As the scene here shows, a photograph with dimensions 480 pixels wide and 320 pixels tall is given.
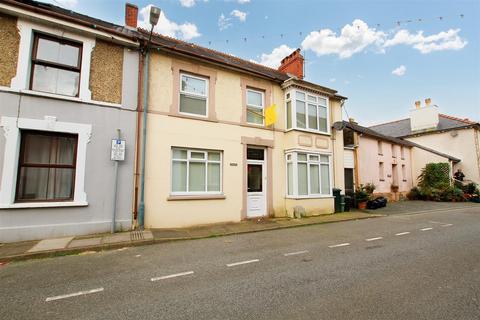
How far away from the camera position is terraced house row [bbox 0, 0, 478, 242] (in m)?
6.60

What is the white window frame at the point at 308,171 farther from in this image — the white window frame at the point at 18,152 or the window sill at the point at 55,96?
the white window frame at the point at 18,152

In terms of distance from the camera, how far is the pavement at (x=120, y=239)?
5.39 metres

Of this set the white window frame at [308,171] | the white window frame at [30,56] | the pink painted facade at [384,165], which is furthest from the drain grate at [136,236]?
the pink painted facade at [384,165]

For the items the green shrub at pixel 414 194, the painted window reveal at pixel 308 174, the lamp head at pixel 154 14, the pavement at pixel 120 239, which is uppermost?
the lamp head at pixel 154 14

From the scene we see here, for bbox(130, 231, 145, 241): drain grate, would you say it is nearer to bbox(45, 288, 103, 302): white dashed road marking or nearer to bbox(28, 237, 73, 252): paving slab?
bbox(28, 237, 73, 252): paving slab

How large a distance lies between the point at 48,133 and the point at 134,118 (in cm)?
235

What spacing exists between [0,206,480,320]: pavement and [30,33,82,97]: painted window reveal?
487 centimetres

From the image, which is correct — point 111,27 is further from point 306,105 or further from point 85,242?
point 306,105

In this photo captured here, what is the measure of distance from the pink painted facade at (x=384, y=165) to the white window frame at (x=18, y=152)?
583 inches

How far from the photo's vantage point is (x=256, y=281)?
13.3 ft

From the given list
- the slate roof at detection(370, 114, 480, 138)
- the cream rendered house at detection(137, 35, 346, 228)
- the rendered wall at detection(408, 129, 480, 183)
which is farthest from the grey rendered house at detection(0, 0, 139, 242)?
the slate roof at detection(370, 114, 480, 138)

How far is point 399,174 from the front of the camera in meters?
19.5

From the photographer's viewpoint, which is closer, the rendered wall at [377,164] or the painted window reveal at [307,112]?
the painted window reveal at [307,112]

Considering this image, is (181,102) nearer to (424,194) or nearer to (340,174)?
(340,174)
